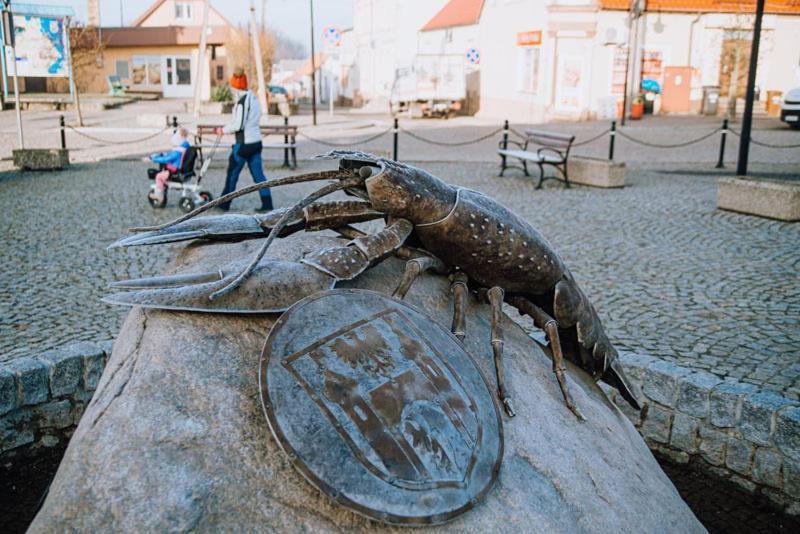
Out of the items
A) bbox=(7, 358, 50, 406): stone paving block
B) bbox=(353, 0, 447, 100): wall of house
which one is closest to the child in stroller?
bbox=(7, 358, 50, 406): stone paving block

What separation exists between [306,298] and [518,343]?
3.40 ft

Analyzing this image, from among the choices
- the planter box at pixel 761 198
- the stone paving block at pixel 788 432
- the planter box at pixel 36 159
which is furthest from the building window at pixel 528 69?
the stone paving block at pixel 788 432

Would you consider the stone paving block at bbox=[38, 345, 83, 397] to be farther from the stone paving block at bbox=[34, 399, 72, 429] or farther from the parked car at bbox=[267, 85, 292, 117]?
the parked car at bbox=[267, 85, 292, 117]

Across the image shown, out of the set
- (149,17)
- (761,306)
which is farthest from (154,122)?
(149,17)

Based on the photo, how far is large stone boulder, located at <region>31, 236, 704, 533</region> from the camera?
180 cm

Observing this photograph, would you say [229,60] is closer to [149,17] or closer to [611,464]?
[149,17]

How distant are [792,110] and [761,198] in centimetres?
1600

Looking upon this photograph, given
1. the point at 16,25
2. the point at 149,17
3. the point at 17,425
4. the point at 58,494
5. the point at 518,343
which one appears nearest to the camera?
the point at 58,494

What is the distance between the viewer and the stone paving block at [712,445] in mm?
3574

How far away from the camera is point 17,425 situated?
11.3 feet

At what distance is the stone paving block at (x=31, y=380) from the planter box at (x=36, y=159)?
1233cm

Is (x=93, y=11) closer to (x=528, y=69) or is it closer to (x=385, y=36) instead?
(x=385, y=36)

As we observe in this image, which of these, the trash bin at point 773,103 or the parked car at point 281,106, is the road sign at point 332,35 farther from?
the trash bin at point 773,103

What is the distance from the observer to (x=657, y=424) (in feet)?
12.4
